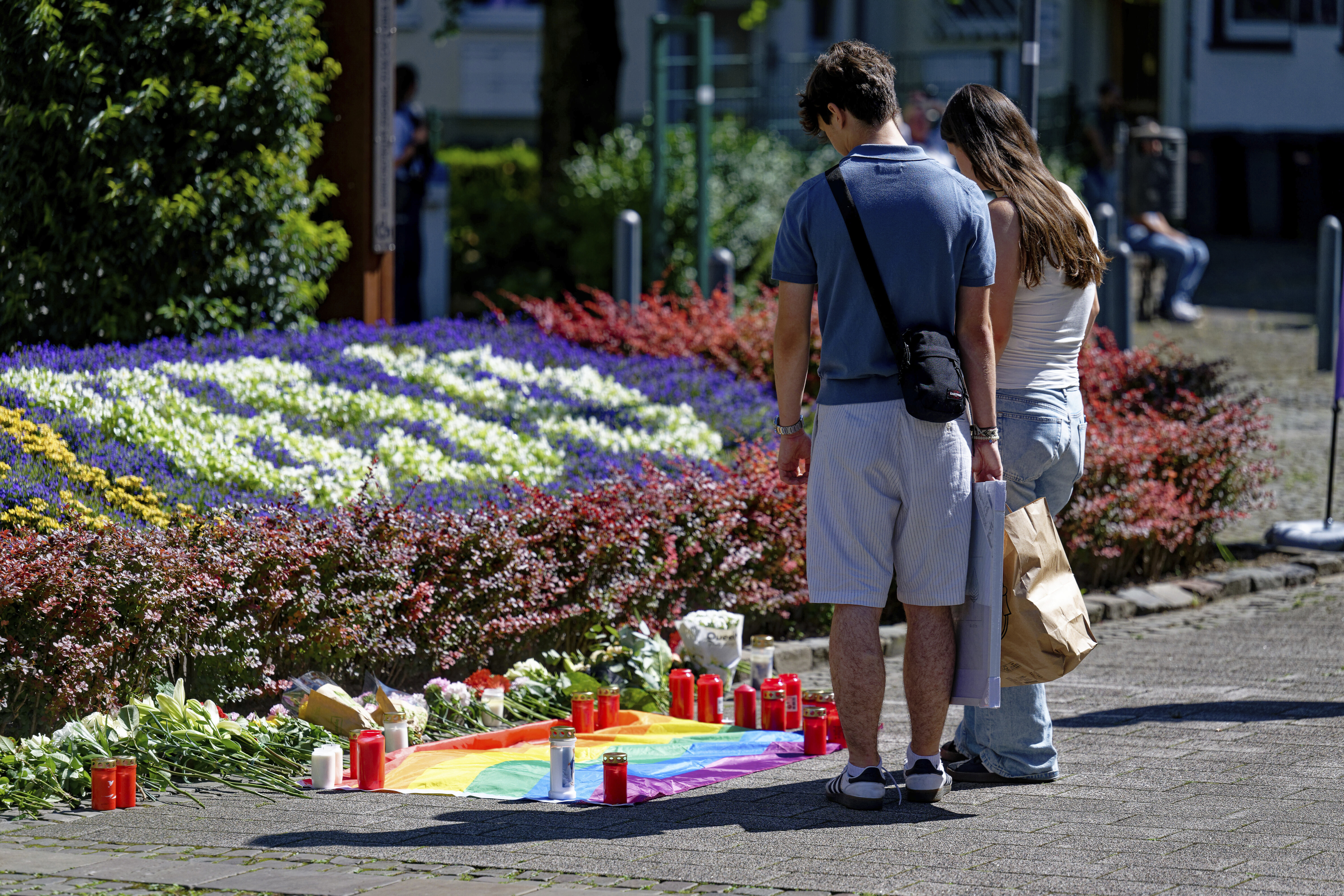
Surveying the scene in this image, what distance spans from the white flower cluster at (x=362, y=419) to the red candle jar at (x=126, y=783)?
5.58ft

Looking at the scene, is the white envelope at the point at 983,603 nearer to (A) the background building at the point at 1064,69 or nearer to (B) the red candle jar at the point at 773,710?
(B) the red candle jar at the point at 773,710

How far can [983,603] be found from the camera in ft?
16.0

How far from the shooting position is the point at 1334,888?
410 cm

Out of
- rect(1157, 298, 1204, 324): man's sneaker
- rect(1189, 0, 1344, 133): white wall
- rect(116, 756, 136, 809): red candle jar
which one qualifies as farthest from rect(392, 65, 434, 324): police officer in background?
rect(1189, 0, 1344, 133): white wall

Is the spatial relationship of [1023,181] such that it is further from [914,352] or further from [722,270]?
[722,270]

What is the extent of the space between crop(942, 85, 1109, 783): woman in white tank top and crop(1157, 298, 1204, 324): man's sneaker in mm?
13473

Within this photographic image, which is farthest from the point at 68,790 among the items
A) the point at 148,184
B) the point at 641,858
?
the point at 148,184

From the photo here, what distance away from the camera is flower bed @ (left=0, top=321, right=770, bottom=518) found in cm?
666

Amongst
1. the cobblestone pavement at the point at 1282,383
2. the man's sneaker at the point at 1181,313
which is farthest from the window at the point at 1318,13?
the man's sneaker at the point at 1181,313

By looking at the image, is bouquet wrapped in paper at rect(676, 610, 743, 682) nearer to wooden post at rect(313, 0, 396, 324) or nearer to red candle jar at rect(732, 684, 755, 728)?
red candle jar at rect(732, 684, 755, 728)

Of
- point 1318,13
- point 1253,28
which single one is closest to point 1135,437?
point 1253,28

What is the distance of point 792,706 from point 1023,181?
1967 millimetres

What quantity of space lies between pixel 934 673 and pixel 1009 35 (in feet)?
93.0

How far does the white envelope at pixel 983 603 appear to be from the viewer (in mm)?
4840
